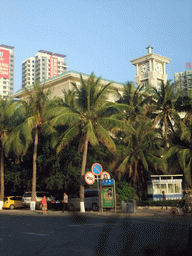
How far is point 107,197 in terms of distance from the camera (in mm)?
25359

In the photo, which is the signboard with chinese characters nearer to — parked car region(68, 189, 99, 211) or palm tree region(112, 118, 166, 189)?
parked car region(68, 189, 99, 211)

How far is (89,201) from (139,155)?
6214mm

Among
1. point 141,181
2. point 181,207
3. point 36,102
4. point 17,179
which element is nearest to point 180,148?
point 141,181

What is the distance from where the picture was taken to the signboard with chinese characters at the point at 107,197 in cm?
2505

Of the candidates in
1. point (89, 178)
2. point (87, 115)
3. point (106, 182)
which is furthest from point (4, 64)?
point (89, 178)

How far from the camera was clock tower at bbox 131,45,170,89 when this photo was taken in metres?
70.1

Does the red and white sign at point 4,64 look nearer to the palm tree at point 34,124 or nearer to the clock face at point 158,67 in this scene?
the clock face at point 158,67

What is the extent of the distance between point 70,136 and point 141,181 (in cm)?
978

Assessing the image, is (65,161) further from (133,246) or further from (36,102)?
(133,246)

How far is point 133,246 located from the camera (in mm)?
9633

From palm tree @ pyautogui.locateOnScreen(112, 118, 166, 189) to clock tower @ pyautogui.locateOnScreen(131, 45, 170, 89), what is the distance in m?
37.2

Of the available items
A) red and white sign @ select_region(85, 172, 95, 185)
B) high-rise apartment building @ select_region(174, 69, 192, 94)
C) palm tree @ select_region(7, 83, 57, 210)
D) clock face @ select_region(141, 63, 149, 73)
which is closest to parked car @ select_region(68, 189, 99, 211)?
palm tree @ select_region(7, 83, 57, 210)

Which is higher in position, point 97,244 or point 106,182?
point 106,182

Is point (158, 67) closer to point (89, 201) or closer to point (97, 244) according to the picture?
point (89, 201)
